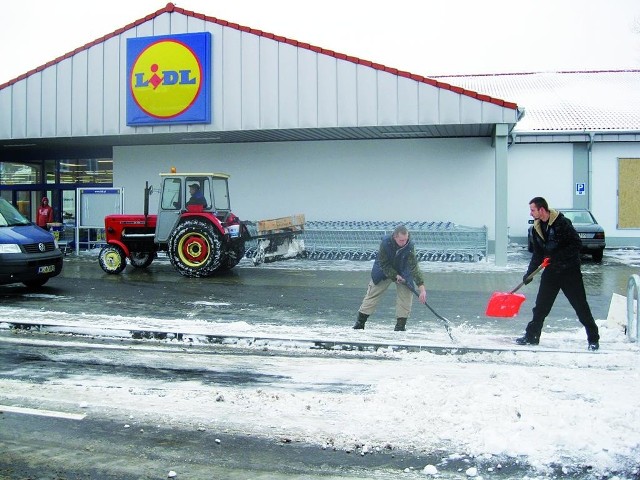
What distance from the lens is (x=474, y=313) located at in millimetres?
11742

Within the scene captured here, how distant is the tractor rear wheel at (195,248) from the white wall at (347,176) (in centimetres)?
710

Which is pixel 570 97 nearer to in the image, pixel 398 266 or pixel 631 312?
pixel 631 312

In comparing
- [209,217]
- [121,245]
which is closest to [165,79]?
[121,245]

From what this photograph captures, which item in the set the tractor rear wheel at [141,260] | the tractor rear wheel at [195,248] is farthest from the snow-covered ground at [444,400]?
the tractor rear wheel at [141,260]

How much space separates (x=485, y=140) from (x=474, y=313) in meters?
11.2

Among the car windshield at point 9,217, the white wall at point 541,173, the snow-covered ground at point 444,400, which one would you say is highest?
the white wall at point 541,173

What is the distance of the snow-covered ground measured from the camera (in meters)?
5.29

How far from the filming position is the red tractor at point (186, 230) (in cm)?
1627

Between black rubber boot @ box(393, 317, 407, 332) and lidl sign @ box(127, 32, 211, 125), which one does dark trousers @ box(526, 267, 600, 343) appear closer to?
black rubber boot @ box(393, 317, 407, 332)

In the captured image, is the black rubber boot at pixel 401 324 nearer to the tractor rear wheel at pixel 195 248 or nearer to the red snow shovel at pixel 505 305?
the red snow shovel at pixel 505 305

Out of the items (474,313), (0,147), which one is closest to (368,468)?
(474,313)

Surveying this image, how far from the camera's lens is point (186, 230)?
53.4ft

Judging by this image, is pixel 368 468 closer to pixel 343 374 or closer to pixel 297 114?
pixel 343 374

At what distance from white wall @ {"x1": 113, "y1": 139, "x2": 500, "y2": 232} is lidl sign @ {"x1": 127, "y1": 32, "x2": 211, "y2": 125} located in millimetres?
3600
